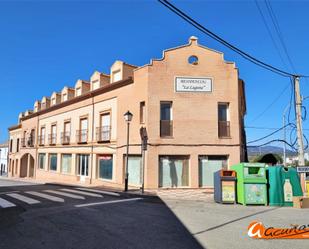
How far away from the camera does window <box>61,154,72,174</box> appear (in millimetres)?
26214

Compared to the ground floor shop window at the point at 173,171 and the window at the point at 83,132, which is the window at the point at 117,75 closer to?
the window at the point at 83,132

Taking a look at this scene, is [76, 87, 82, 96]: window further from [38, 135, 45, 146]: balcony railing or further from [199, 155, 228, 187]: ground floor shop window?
[199, 155, 228, 187]: ground floor shop window

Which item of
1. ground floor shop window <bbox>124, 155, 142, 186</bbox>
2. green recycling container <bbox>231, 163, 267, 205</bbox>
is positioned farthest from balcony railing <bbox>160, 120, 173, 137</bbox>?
green recycling container <bbox>231, 163, 267, 205</bbox>

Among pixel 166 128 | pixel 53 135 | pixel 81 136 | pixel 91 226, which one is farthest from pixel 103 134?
pixel 91 226

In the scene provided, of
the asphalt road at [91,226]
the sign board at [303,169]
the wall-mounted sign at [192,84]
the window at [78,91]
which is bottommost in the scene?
the asphalt road at [91,226]

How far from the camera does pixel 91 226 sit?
777 cm

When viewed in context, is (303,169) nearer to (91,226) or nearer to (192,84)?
(192,84)

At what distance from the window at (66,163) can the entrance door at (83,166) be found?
1.78m

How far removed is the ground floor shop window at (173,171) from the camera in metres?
17.2

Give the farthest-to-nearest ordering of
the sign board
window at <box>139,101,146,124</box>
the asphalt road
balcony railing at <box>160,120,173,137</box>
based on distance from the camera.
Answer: window at <box>139,101,146,124</box> → balcony railing at <box>160,120,173,137</box> → the sign board → the asphalt road

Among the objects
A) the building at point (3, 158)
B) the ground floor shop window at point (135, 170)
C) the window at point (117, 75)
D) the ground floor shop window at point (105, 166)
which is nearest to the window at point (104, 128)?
the ground floor shop window at point (105, 166)

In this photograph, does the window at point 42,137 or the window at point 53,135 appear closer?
the window at point 53,135

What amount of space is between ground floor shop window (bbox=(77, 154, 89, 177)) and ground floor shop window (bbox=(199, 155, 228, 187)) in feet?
33.1

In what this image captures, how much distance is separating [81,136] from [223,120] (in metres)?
12.1
